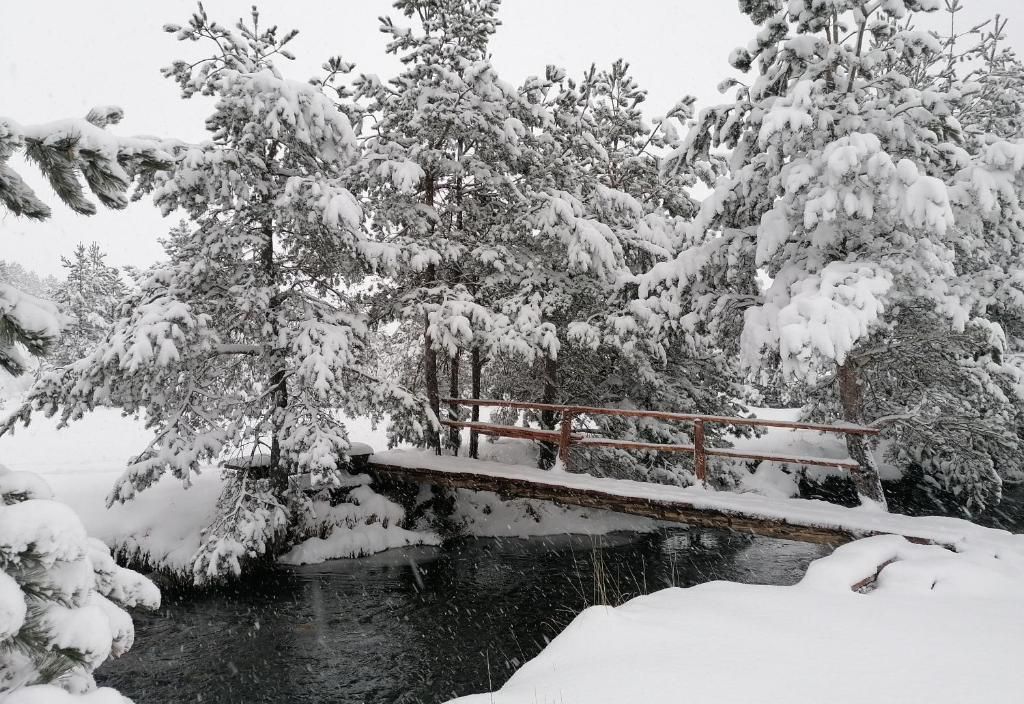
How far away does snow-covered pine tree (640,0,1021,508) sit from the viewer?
7.32 meters

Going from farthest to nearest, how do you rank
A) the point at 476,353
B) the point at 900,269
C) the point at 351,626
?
the point at 476,353, the point at 351,626, the point at 900,269

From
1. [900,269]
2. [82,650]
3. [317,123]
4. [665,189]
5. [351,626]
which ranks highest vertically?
[665,189]

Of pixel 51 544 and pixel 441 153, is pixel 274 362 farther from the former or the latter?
pixel 51 544

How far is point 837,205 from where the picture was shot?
7891mm

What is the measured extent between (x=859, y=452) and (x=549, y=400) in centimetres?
677

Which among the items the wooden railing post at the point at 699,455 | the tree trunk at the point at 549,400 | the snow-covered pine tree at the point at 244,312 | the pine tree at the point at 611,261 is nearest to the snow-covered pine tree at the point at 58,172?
the snow-covered pine tree at the point at 244,312

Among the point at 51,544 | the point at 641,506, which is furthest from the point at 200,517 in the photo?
the point at 51,544

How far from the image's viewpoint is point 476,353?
14516 mm

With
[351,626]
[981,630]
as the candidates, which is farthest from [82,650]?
[351,626]

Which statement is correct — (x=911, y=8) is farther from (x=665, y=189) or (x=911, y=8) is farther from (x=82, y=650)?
(x=82, y=650)

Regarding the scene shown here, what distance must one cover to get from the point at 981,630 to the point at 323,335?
343 inches

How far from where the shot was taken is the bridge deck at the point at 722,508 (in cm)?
726

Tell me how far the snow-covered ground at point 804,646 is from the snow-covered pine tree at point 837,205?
302 centimetres

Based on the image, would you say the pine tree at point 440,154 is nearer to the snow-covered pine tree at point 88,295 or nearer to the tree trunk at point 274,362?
the tree trunk at point 274,362
